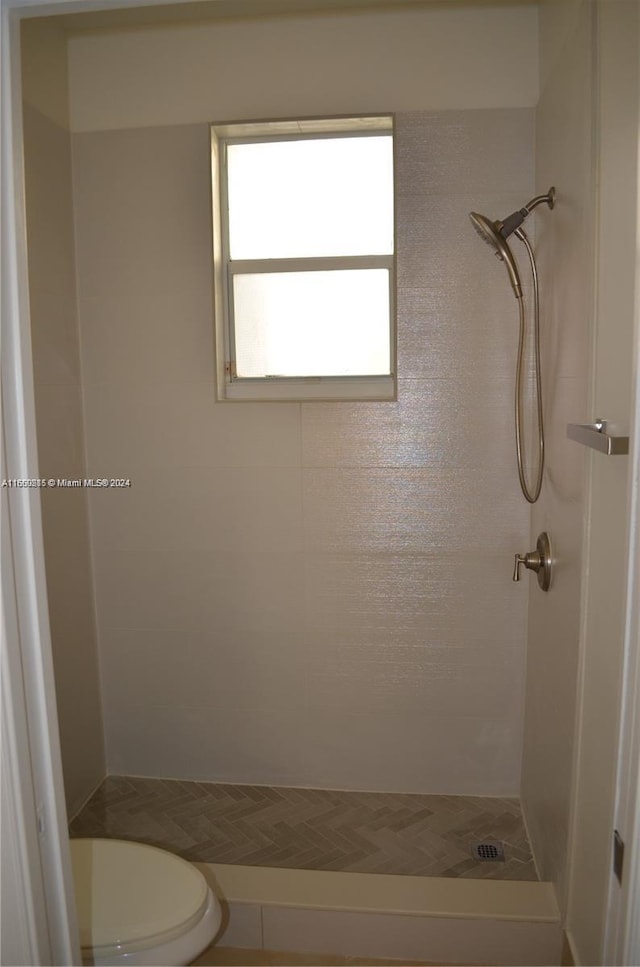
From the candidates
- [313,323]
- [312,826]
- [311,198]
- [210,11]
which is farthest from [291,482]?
[210,11]

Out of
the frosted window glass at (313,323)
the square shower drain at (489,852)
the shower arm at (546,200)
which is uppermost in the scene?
the shower arm at (546,200)

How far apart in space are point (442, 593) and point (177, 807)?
47.4 inches

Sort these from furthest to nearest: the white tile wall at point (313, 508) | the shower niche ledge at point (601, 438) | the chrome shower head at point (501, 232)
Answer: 1. the white tile wall at point (313, 508)
2. the chrome shower head at point (501, 232)
3. the shower niche ledge at point (601, 438)

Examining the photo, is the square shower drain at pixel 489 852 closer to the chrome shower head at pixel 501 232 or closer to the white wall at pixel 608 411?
the white wall at pixel 608 411

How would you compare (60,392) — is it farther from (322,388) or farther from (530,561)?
(530,561)

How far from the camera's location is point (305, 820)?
2623 mm

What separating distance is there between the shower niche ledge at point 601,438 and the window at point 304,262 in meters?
1.04

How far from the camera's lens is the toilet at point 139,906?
1636 mm

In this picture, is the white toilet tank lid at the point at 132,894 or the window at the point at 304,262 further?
the window at the point at 304,262

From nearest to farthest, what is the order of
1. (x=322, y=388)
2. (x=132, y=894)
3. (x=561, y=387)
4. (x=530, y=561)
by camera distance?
(x=132, y=894) → (x=561, y=387) → (x=530, y=561) → (x=322, y=388)

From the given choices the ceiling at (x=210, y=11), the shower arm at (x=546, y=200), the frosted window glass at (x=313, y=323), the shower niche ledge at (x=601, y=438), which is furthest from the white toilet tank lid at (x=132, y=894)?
the ceiling at (x=210, y=11)

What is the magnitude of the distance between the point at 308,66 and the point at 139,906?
8.05 feet

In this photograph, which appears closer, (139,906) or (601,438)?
(601,438)

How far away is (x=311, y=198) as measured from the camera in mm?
2658
